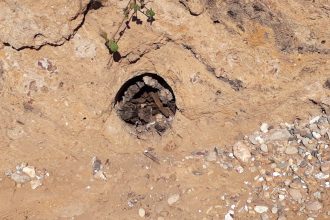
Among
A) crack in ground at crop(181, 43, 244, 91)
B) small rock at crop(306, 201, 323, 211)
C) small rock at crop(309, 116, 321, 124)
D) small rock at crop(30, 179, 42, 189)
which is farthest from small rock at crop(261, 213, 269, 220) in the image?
small rock at crop(30, 179, 42, 189)

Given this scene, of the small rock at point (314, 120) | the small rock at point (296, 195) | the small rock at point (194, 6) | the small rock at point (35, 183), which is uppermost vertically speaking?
the small rock at point (194, 6)

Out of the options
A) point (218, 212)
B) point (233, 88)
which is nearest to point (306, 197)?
point (218, 212)

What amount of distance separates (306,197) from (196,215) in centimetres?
86

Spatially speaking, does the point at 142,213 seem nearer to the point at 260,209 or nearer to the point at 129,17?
the point at 260,209

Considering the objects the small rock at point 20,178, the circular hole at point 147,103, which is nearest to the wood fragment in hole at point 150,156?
the circular hole at point 147,103

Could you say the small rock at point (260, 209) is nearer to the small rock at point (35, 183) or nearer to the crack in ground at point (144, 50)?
the crack in ground at point (144, 50)

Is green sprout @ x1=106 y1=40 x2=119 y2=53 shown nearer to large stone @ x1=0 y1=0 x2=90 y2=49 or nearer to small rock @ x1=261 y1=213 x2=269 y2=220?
large stone @ x1=0 y1=0 x2=90 y2=49

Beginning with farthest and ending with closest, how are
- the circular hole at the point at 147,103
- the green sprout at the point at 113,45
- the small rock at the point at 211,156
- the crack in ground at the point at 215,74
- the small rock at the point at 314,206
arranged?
1. the circular hole at the point at 147,103
2. the small rock at the point at 211,156
3. the crack in ground at the point at 215,74
4. the green sprout at the point at 113,45
5. the small rock at the point at 314,206

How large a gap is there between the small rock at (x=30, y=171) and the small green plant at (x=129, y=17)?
1.22m

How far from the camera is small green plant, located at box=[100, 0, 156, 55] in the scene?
387cm

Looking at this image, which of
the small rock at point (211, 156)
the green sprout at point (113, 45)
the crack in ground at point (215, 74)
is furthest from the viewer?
the small rock at point (211, 156)

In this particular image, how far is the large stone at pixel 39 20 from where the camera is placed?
385cm

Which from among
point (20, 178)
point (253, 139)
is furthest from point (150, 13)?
point (20, 178)

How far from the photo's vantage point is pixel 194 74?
13.6 feet
